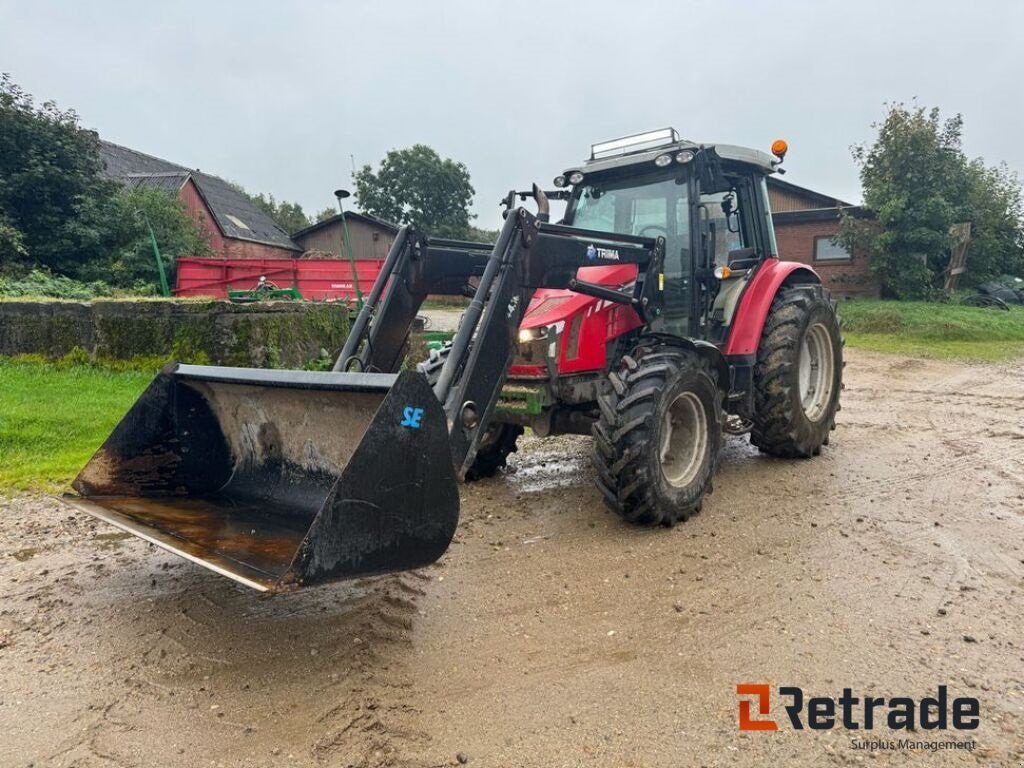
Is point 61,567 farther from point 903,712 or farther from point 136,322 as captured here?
point 136,322

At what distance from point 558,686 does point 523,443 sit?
4322 mm

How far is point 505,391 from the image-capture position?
452 cm

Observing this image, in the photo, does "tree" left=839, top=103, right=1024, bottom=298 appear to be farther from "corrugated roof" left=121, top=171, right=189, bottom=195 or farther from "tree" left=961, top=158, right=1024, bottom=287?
"corrugated roof" left=121, top=171, right=189, bottom=195

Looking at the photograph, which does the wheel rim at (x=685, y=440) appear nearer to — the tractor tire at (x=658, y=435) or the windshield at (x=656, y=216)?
the tractor tire at (x=658, y=435)

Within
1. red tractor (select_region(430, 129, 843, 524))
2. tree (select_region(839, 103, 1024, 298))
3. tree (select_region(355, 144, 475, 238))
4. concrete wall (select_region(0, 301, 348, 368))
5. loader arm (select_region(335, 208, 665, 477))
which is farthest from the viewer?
tree (select_region(355, 144, 475, 238))

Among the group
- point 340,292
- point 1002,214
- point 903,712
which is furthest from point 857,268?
point 903,712

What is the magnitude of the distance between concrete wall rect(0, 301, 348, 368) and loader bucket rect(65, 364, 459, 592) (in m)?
4.36

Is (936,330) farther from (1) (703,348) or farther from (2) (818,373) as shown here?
(1) (703,348)

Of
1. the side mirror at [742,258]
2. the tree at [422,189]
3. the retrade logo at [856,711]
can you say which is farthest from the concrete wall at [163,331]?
the tree at [422,189]

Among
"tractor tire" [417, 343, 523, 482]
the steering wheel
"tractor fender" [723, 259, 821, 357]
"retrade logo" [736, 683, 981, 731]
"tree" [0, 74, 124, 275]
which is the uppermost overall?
"tree" [0, 74, 124, 275]

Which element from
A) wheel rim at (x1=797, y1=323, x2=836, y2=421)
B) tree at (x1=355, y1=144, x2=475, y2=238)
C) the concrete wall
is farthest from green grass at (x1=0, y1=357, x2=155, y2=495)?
tree at (x1=355, y1=144, x2=475, y2=238)

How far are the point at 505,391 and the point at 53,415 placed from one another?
15.9 ft

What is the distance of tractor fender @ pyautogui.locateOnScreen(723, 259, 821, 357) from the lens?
17.5 feet

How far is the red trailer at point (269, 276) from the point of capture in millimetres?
15969
